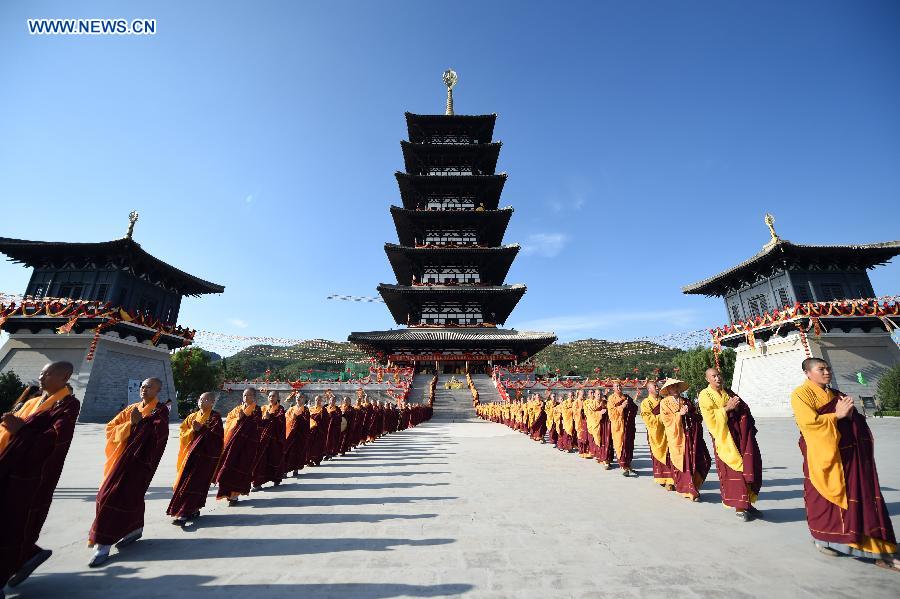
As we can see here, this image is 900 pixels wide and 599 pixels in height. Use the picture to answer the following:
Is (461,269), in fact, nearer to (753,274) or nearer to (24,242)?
(753,274)

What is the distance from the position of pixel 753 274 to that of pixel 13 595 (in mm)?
30568

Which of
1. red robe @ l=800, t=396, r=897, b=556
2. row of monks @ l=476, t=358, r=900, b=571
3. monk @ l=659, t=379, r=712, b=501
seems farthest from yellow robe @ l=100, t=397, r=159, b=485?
monk @ l=659, t=379, r=712, b=501

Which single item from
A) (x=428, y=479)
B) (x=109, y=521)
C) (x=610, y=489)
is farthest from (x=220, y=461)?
(x=610, y=489)

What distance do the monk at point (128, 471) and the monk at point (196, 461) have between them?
372 mm

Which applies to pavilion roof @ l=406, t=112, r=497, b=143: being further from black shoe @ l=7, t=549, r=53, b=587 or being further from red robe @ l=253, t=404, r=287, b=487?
black shoe @ l=7, t=549, r=53, b=587

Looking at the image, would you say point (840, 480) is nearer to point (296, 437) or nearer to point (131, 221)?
point (296, 437)

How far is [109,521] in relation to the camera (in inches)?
126

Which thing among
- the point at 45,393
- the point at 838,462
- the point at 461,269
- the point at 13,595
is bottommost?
the point at 13,595

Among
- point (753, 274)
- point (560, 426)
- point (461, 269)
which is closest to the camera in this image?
point (560, 426)

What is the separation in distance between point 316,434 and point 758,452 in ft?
24.1

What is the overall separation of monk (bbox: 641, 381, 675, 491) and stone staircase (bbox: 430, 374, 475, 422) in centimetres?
1663

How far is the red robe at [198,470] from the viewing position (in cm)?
402

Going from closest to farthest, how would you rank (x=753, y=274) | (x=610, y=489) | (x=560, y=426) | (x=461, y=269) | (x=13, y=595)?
(x=13, y=595)
(x=610, y=489)
(x=560, y=426)
(x=753, y=274)
(x=461, y=269)

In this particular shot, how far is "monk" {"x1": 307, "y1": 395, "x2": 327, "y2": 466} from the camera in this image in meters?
7.87
